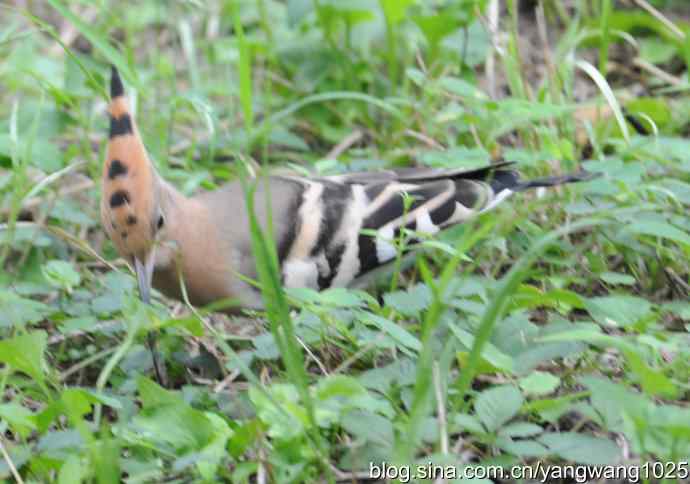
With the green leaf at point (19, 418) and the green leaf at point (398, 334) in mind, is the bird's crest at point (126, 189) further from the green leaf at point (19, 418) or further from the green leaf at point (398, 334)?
the green leaf at point (398, 334)

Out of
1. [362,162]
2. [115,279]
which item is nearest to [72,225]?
[115,279]

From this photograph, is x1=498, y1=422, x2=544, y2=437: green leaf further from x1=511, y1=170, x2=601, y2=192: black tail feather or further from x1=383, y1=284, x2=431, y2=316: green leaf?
x1=511, y1=170, x2=601, y2=192: black tail feather

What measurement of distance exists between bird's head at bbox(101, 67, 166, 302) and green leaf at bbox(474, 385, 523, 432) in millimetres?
1035

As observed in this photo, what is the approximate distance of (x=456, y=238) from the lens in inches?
130

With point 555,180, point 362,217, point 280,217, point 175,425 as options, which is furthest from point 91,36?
point 555,180

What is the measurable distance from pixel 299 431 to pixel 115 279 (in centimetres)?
107

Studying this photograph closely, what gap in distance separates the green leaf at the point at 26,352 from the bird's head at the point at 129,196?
21.2 inches

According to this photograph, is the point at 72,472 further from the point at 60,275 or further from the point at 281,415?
the point at 60,275

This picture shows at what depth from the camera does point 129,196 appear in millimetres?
3012

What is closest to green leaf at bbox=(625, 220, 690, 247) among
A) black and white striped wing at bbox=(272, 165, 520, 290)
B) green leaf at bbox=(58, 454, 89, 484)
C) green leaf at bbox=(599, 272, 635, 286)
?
green leaf at bbox=(599, 272, 635, 286)

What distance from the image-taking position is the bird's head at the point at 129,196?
3006mm

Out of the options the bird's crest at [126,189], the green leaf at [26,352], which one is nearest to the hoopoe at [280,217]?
the bird's crest at [126,189]

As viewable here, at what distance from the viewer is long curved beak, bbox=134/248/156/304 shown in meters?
3.02

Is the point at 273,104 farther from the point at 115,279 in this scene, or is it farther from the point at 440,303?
the point at 440,303
